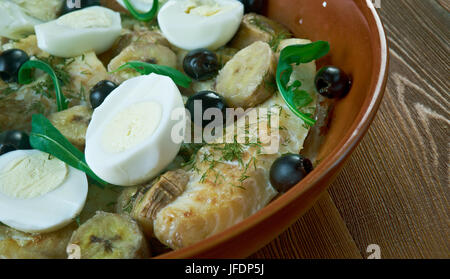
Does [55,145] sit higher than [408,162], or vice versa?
[408,162]

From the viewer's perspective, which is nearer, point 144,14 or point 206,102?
point 206,102

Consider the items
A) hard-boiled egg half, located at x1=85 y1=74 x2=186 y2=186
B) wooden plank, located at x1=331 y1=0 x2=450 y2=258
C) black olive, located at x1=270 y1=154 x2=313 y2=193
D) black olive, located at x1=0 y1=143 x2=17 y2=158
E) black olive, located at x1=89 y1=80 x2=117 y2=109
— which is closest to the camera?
black olive, located at x1=270 y1=154 x2=313 y2=193

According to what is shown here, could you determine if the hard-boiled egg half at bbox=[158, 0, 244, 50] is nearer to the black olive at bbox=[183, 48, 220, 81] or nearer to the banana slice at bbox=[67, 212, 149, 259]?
the black olive at bbox=[183, 48, 220, 81]

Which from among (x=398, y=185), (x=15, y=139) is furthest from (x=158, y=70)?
(x=398, y=185)

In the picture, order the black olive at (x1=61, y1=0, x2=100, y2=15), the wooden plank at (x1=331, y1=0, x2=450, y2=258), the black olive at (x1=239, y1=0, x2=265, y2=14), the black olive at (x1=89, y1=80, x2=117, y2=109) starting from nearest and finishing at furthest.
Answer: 1. the wooden plank at (x1=331, y1=0, x2=450, y2=258)
2. the black olive at (x1=89, y1=80, x2=117, y2=109)
3. the black olive at (x1=239, y1=0, x2=265, y2=14)
4. the black olive at (x1=61, y1=0, x2=100, y2=15)

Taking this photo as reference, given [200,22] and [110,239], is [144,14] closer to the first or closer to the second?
[200,22]

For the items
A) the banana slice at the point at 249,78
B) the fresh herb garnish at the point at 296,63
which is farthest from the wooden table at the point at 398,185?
the banana slice at the point at 249,78
